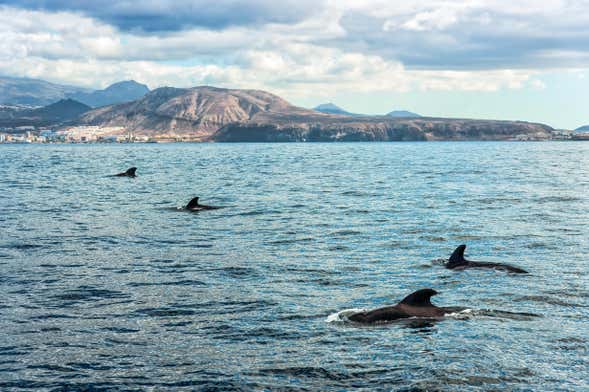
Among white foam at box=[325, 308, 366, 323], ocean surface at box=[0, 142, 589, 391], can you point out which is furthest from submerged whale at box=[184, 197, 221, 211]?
white foam at box=[325, 308, 366, 323]

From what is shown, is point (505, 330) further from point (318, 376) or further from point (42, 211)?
point (42, 211)

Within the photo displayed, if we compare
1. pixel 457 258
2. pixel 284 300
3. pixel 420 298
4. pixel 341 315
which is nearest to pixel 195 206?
pixel 457 258

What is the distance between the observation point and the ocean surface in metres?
15.3

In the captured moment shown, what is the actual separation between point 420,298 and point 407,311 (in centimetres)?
56

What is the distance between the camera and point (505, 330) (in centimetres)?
1862

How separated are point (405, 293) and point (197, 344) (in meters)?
Result: 8.22

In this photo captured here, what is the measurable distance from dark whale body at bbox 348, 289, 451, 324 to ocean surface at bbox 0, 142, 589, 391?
17.9 inches

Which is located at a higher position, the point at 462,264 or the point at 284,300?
the point at 462,264

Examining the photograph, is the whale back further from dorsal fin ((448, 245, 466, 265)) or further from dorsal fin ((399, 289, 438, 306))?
dorsal fin ((399, 289, 438, 306))

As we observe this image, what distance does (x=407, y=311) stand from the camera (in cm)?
1959

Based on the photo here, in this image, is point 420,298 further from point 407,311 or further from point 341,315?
point 341,315

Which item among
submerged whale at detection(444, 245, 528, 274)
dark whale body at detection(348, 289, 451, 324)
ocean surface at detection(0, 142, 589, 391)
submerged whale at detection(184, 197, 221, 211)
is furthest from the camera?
submerged whale at detection(184, 197, 221, 211)

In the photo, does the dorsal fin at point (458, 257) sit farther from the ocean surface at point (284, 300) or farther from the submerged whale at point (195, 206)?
the submerged whale at point (195, 206)

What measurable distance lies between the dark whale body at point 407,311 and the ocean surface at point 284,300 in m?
0.45
